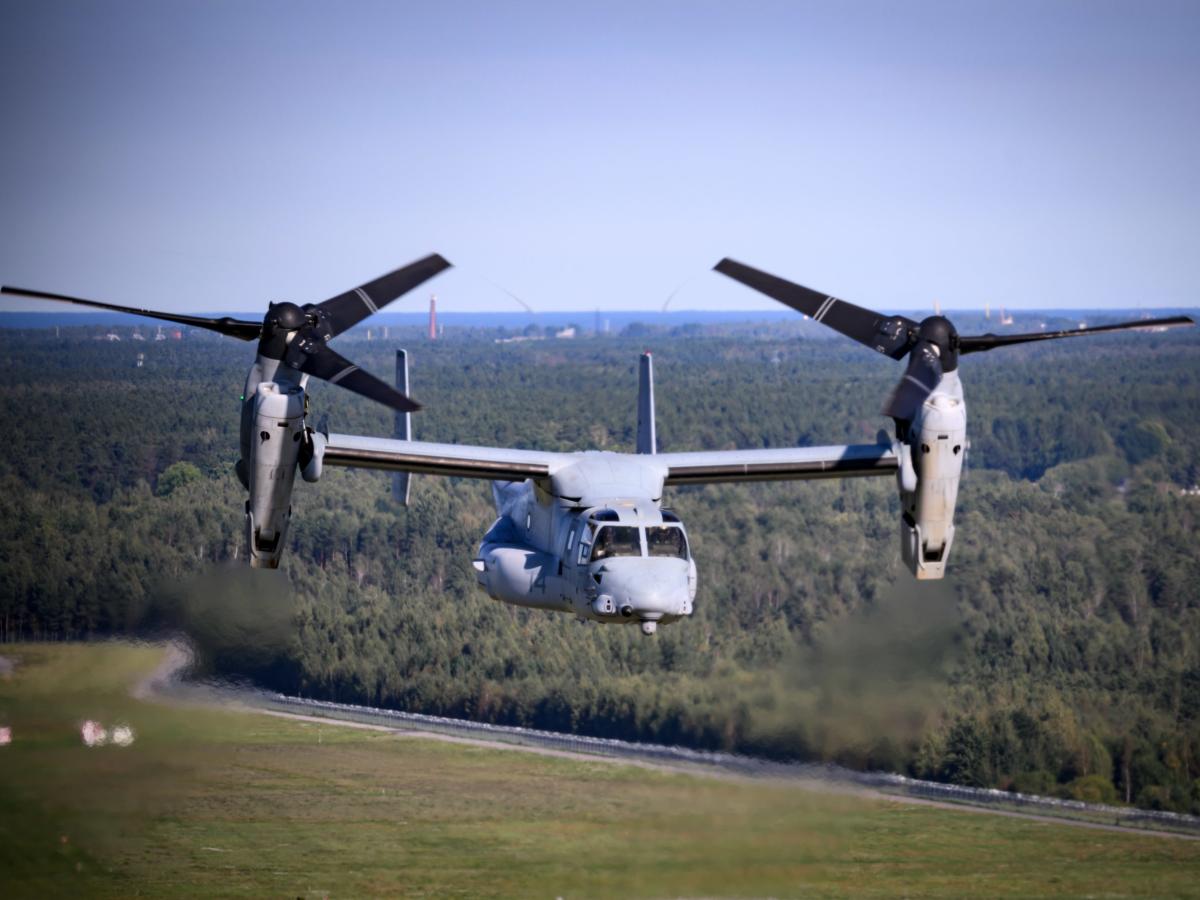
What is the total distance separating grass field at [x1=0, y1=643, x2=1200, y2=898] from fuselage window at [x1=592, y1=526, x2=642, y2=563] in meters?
12.6

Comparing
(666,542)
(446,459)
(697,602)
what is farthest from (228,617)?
(697,602)

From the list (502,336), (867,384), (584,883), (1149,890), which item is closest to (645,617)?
(584,883)

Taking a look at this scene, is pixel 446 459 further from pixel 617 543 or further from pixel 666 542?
pixel 666 542

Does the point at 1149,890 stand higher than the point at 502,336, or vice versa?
→ the point at 502,336

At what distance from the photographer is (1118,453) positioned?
10369 centimetres

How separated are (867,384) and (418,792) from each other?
336 feet

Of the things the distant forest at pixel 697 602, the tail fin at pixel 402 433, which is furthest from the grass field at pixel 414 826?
the tail fin at pixel 402 433

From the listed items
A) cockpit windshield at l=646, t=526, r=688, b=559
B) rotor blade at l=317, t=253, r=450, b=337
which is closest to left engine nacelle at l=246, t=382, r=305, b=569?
rotor blade at l=317, t=253, r=450, b=337

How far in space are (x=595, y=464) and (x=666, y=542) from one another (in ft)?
9.53

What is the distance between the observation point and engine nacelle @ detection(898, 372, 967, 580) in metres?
28.7

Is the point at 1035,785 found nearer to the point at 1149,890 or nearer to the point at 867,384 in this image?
the point at 1149,890

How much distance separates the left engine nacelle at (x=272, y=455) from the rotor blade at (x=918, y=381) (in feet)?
34.4

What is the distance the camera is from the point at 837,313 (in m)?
31.4

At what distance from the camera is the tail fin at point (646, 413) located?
132 ft
